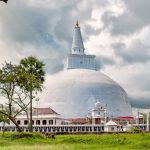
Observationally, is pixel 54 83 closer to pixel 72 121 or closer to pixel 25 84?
pixel 72 121

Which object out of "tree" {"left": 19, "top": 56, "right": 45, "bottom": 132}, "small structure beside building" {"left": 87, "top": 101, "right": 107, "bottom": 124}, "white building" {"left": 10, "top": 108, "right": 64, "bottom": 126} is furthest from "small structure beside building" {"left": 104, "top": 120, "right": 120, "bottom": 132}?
"tree" {"left": 19, "top": 56, "right": 45, "bottom": 132}

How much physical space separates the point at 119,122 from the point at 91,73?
78.7 ft

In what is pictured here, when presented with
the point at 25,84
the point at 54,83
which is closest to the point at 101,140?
the point at 25,84

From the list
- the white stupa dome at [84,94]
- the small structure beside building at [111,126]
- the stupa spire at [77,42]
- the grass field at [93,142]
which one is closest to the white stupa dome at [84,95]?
the white stupa dome at [84,94]

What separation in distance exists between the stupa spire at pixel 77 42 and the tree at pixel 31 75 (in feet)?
237

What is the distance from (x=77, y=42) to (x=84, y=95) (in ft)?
63.7

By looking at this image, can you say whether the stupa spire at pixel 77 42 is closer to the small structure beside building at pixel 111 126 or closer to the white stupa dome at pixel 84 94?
the white stupa dome at pixel 84 94

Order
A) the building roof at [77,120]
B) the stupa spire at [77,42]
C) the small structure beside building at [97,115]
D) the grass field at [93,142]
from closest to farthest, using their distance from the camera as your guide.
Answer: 1. the grass field at [93,142]
2. the small structure beside building at [97,115]
3. the building roof at [77,120]
4. the stupa spire at [77,42]

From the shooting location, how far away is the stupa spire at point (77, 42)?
476 feet

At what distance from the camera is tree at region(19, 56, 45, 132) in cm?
6712

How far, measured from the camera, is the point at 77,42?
147 m

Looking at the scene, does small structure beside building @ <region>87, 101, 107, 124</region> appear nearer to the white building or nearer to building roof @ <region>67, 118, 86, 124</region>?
building roof @ <region>67, 118, 86, 124</region>

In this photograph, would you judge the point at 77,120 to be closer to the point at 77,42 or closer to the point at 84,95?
the point at 84,95

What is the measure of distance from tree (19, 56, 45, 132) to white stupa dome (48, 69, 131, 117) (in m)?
58.0
